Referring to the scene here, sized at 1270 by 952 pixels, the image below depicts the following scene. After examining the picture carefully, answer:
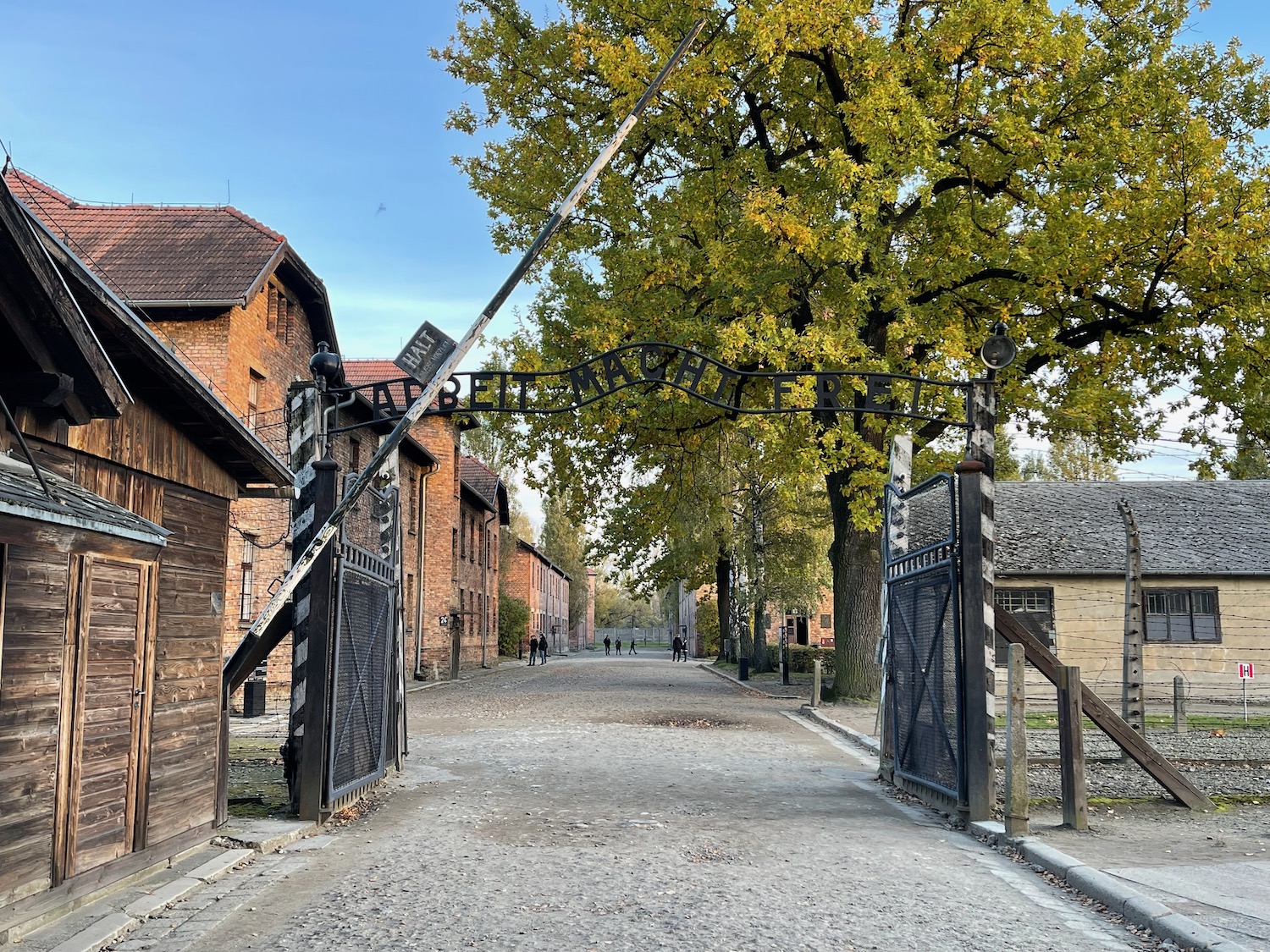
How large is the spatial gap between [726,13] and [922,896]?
55.0ft

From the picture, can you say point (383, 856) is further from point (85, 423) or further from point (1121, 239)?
point (1121, 239)

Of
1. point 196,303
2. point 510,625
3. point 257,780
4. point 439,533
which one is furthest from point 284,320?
point 510,625

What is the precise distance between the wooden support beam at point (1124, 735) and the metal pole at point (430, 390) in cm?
526

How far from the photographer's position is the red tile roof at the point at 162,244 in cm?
2256

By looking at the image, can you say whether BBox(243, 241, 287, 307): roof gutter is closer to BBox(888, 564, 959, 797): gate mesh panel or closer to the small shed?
BBox(888, 564, 959, 797): gate mesh panel

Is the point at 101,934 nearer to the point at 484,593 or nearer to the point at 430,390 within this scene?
the point at 430,390

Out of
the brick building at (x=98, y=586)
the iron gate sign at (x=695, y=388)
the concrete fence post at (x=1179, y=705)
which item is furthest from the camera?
the concrete fence post at (x=1179, y=705)

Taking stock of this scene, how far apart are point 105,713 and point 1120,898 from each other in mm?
6160

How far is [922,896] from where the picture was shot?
22.8 ft

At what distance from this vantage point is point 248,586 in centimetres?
2481

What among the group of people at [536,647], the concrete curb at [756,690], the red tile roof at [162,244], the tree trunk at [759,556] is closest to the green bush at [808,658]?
the tree trunk at [759,556]

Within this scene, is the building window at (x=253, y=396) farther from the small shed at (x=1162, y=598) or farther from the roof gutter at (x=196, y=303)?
the small shed at (x=1162, y=598)

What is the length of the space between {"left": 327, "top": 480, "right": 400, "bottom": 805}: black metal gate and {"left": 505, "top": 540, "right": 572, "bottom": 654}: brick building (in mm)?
51003

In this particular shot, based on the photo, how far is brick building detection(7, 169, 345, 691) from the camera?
22.5 m
